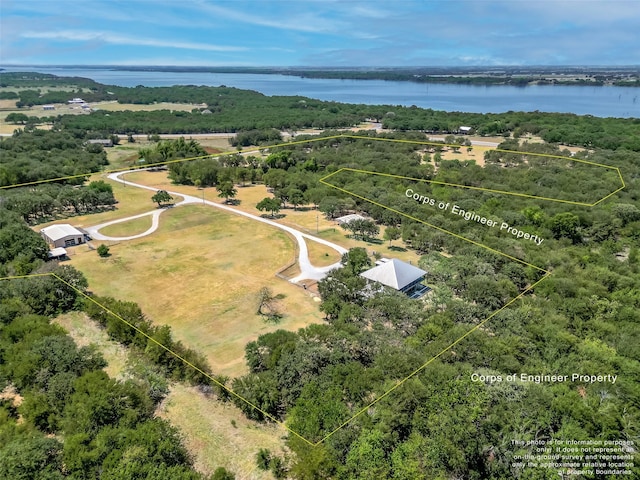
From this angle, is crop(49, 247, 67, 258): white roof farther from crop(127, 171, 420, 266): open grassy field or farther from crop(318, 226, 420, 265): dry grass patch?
crop(318, 226, 420, 265): dry grass patch

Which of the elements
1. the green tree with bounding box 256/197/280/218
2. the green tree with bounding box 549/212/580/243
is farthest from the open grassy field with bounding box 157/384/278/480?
the green tree with bounding box 549/212/580/243

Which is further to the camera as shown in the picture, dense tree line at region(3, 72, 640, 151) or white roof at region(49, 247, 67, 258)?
dense tree line at region(3, 72, 640, 151)

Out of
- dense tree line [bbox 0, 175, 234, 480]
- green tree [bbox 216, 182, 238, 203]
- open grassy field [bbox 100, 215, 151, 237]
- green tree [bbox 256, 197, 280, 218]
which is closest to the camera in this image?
dense tree line [bbox 0, 175, 234, 480]

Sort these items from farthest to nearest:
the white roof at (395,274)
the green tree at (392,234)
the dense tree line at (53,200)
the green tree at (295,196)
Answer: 1. the green tree at (295,196)
2. the dense tree line at (53,200)
3. the green tree at (392,234)
4. the white roof at (395,274)

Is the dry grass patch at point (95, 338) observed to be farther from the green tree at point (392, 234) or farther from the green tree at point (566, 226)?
the green tree at point (566, 226)

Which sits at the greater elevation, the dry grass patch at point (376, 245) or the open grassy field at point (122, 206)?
the open grassy field at point (122, 206)

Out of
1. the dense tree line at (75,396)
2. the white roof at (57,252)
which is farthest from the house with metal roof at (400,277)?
the white roof at (57,252)

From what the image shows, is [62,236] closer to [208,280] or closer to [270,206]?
[208,280]
